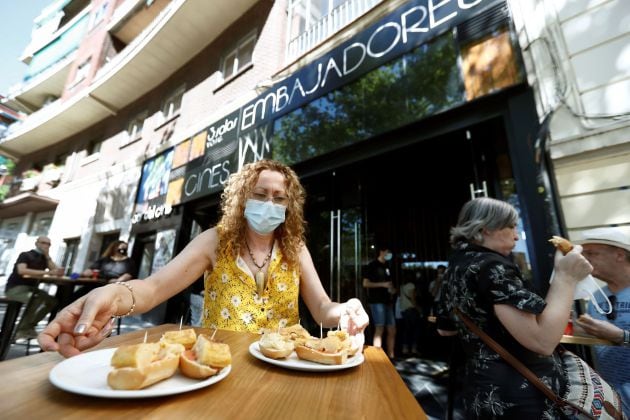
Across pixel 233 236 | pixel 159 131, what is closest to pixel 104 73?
pixel 159 131

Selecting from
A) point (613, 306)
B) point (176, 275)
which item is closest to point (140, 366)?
point (176, 275)

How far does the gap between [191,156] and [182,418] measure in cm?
754

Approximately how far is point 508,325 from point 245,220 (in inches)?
64.7

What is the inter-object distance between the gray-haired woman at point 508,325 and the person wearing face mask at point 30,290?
4658mm

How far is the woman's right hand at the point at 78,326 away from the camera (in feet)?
2.35

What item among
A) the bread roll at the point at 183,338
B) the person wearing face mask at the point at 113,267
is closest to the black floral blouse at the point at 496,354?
the bread roll at the point at 183,338

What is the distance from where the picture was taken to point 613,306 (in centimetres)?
185

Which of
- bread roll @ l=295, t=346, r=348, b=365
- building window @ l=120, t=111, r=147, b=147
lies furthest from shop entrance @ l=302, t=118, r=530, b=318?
building window @ l=120, t=111, r=147, b=147

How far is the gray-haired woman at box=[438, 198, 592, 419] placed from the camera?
1329mm

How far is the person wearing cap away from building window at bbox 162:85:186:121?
11119 mm

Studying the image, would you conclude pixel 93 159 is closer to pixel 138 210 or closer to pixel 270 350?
pixel 138 210

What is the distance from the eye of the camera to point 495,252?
67.5 inches

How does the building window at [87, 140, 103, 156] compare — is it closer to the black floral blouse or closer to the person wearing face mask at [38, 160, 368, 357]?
the person wearing face mask at [38, 160, 368, 357]

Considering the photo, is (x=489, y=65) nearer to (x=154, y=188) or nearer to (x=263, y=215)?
(x=263, y=215)
